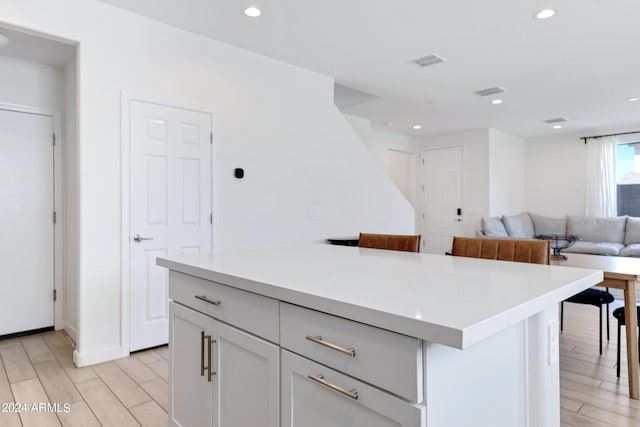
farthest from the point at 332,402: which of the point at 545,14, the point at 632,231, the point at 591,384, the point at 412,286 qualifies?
the point at 632,231

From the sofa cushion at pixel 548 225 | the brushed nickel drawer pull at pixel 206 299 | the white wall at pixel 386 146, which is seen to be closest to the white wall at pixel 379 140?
the white wall at pixel 386 146

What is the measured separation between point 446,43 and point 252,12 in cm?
175

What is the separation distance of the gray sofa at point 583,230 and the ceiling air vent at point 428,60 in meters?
3.59

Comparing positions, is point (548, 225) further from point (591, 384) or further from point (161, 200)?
point (161, 200)

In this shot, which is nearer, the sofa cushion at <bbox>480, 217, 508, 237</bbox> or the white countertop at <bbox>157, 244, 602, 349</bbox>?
the white countertop at <bbox>157, 244, 602, 349</bbox>

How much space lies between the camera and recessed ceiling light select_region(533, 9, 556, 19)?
2.81 meters

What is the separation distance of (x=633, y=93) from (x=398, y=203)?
331 centimetres

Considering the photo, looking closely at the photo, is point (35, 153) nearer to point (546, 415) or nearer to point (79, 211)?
point (79, 211)

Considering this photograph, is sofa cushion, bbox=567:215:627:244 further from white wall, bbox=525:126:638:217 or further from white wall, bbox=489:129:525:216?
white wall, bbox=489:129:525:216

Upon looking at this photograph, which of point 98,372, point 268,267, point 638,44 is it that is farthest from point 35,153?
point 638,44

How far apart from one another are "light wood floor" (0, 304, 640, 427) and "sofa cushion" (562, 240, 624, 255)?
12.0 feet

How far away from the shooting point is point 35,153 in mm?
3367

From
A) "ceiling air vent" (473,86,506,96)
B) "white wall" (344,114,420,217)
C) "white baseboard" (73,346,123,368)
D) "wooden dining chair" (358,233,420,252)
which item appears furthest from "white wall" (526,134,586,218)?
"white baseboard" (73,346,123,368)

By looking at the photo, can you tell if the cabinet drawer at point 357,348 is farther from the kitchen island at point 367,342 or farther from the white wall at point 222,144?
the white wall at point 222,144
